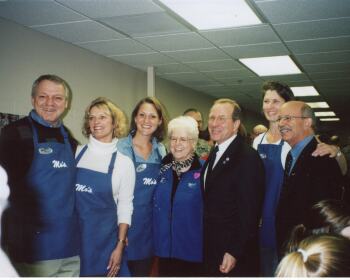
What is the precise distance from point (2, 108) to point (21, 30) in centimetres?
81

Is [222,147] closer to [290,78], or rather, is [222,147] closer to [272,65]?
[272,65]

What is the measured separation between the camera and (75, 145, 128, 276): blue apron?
81.4 inches

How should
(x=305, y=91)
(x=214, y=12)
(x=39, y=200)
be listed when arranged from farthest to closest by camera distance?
(x=305, y=91), (x=214, y=12), (x=39, y=200)

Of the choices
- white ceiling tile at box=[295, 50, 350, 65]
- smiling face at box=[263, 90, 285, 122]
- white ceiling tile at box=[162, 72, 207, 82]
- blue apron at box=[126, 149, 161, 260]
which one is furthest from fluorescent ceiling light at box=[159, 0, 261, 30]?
white ceiling tile at box=[162, 72, 207, 82]

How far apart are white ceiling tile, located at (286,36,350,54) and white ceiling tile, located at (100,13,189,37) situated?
1483 mm

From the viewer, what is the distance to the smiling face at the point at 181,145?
228 centimetres

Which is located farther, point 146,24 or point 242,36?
point 242,36

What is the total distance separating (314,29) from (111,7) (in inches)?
81.6

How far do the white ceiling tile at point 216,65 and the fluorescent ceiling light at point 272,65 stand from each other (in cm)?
17

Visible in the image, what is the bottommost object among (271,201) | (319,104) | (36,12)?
(271,201)

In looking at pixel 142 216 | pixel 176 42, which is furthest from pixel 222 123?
pixel 176 42

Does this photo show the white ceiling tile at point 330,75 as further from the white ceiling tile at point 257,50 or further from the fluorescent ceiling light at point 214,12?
the fluorescent ceiling light at point 214,12

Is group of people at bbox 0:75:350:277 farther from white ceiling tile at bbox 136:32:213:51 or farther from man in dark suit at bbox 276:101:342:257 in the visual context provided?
white ceiling tile at bbox 136:32:213:51

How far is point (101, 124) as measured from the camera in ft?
7.55
